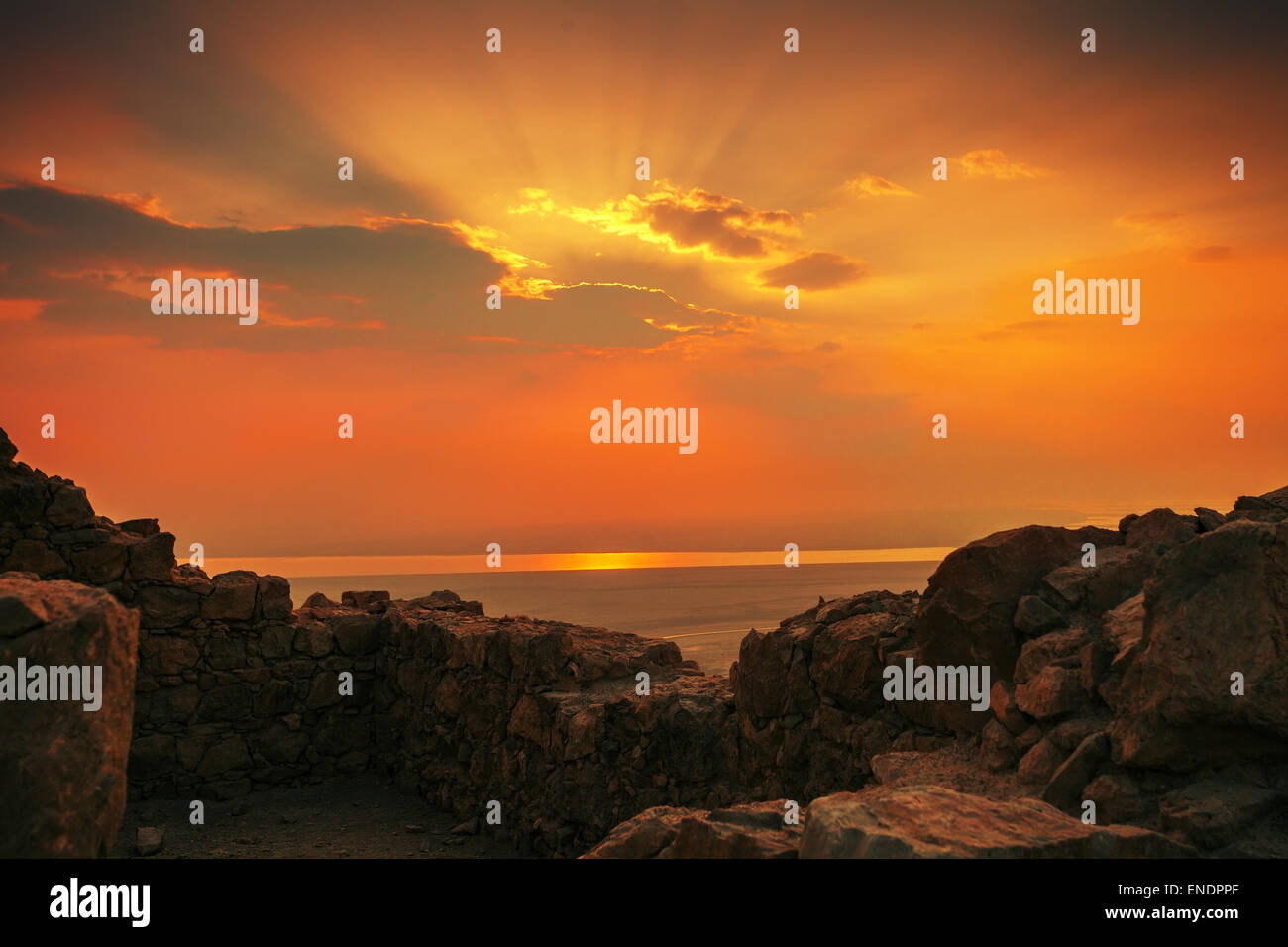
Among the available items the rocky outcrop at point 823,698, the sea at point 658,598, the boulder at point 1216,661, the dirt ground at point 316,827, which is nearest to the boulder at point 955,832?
the boulder at point 1216,661

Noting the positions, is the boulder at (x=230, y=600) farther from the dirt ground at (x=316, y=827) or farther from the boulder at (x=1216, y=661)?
the boulder at (x=1216, y=661)

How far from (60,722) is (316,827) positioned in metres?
7.65

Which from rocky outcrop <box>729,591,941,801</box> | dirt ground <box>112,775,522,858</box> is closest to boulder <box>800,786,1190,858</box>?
rocky outcrop <box>729,591,941,801</box>

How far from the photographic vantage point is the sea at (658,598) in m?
20.7

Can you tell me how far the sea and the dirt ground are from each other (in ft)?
11.1

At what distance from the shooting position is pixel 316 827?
33.6 ft

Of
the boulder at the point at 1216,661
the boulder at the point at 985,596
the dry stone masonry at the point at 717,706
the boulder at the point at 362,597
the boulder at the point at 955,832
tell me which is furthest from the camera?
the boulder at the point at 362,597

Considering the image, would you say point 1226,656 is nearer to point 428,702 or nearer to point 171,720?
point 428,702

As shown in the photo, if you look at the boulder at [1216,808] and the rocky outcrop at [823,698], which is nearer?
the boulder at [1216,808]

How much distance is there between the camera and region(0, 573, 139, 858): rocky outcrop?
3330 millimetres

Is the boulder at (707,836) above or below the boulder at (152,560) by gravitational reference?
below

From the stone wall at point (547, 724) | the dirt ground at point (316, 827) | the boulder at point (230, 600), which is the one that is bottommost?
the dirt ground at point (316, 827)

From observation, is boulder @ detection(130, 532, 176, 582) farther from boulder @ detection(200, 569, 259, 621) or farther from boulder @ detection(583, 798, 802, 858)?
boulder @ detection(583, 798, 802, 858)

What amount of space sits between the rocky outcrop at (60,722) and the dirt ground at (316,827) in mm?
6270
